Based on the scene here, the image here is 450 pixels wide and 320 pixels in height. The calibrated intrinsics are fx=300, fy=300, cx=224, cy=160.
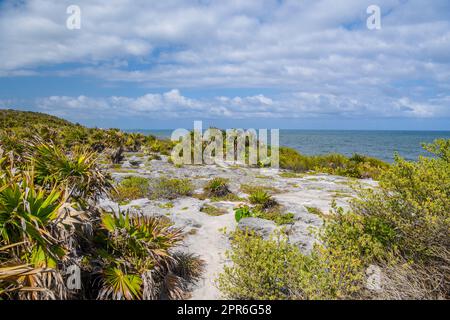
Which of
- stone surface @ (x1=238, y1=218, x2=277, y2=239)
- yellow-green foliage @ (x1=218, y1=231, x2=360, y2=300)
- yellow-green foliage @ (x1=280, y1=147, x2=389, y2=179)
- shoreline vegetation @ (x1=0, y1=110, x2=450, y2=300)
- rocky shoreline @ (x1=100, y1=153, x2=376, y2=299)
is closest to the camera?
shoreline vegetation @ (x1=0, y1=110, x2=450, y2=300)

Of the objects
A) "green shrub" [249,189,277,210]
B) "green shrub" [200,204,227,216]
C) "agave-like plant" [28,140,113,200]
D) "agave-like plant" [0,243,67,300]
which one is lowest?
"green shrub" [200,204,227,216]

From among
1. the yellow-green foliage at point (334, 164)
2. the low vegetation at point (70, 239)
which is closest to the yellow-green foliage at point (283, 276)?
the low vegetation at point (70, 239)

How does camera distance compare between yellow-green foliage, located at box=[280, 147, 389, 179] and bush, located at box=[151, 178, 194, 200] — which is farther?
yellow-green foliage, located at box=[280, 147, 389, 179]

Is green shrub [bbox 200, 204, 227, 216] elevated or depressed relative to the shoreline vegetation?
depressed

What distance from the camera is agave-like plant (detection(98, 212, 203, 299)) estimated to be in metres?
4.95

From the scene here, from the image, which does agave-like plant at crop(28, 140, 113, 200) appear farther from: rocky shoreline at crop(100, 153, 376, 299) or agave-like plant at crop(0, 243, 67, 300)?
agave-like plant at crop(0, 243, 67, 300)

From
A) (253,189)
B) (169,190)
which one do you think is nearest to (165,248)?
(169,190)

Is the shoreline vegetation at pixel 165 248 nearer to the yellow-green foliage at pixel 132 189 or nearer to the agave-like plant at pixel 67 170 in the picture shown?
the agave-like plant at pixel 67 170

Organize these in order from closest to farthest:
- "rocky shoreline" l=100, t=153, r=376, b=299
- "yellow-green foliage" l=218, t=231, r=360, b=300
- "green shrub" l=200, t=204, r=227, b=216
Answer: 1. "yellow-green foliage" l=218, t=231, r=360, b=300
2. "rocky shoreline" l=100, t=153, r=376, b=299
3. "green shrub" l=200, t=204, r=227, b=216

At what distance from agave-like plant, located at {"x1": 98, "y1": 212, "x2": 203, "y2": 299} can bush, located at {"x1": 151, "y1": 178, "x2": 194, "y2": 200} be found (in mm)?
5818

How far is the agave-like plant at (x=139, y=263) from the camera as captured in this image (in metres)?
4.95

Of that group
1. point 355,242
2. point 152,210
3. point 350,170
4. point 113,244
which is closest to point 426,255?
point 355,242

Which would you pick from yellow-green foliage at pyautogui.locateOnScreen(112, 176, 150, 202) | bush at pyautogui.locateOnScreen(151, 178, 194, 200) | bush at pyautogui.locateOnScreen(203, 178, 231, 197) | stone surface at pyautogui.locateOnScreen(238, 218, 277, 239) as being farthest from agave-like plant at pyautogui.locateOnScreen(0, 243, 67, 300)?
bush at pyautogui.locateOnScreen(203, 178, 231, 197)
